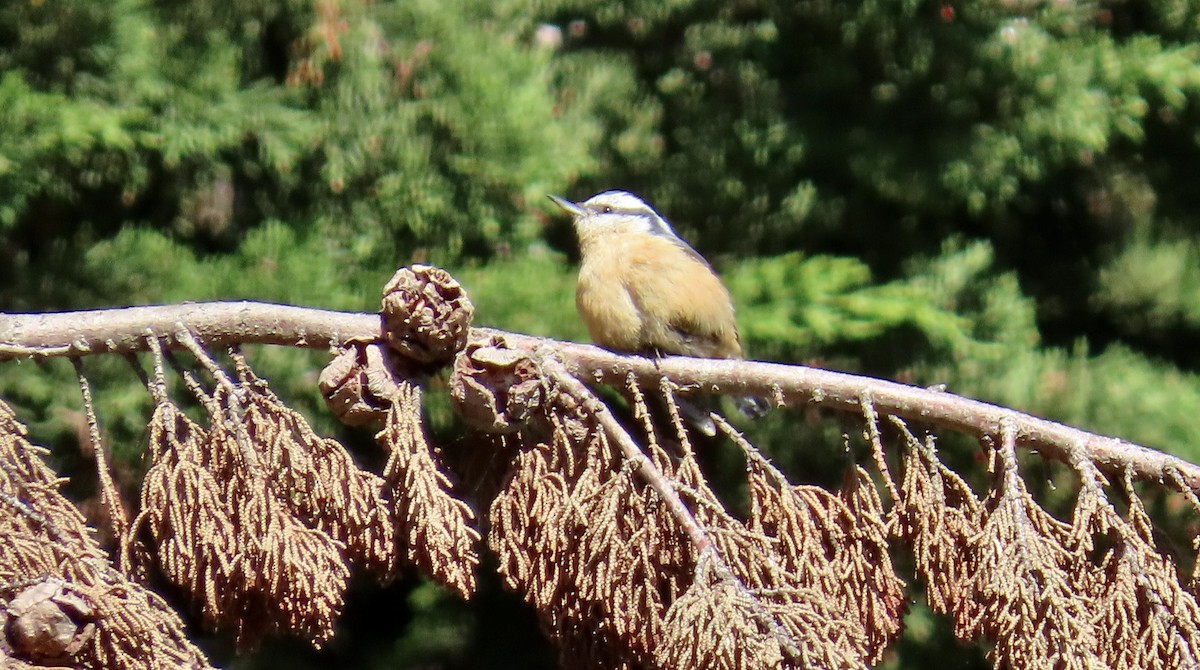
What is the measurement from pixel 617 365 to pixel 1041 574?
2.30 feet

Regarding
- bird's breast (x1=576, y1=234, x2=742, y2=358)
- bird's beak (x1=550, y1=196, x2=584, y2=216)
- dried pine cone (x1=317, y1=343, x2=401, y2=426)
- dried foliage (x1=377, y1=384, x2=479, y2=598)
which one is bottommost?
bird's breast (x1=576, y1=234, x2=742, y2=358)

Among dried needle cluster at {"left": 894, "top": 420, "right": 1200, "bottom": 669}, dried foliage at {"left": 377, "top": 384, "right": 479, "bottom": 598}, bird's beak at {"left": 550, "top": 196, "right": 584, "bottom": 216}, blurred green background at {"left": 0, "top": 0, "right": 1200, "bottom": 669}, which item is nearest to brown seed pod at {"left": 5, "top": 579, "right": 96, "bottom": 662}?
dried foliage at {"left": 377, "top": 384, "right": 479, "bottom": 598}

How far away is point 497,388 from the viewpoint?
1789 mm

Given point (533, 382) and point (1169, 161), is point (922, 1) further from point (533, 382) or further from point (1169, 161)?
point (533, 382)

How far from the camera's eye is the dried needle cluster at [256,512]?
1.65 m

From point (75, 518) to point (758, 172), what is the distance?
10.4 ft

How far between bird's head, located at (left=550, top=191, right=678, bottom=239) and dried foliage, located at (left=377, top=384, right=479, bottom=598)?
1.76 metres

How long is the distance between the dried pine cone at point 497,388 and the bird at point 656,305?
3.79ft

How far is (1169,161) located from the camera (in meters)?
4.69

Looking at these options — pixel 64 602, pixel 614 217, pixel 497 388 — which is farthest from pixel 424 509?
pixel 614 217

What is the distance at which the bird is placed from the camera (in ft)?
9.82

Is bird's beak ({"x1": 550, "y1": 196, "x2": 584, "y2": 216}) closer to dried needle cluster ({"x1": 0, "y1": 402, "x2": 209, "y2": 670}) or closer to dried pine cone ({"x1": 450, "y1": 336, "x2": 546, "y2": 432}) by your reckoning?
dried pine cone ({"x1": 450, "y1": 336, "x2": 546, "y2": 432})

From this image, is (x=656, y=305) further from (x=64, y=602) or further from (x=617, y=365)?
(x=64, y=602)

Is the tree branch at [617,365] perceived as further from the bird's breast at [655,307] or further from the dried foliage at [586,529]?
the bird's breast at [655,307]
